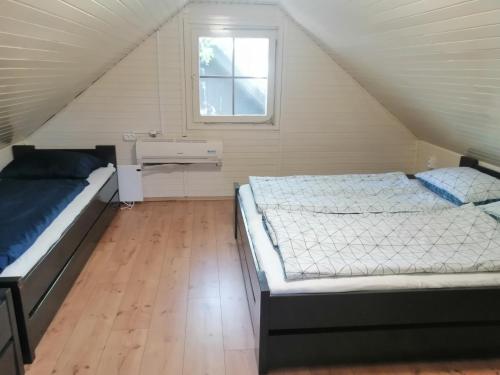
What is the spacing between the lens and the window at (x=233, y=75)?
12.8ft

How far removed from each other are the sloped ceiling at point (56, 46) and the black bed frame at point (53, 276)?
0.82m

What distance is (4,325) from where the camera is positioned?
1639 mm

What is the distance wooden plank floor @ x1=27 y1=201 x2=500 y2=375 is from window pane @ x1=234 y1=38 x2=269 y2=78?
1.65m

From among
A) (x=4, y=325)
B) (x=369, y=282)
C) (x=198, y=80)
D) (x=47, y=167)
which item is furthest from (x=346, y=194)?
(x=47, y=167)

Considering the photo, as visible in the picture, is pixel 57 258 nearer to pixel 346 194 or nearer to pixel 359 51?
pixel 346 194

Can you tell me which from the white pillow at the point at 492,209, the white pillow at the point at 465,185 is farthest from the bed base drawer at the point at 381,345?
the white pillow at the point at 465,185

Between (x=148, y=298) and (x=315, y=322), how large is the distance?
1148 millimetres

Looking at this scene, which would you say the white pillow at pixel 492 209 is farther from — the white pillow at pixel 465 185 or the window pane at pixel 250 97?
the window pane at pixel 250 97

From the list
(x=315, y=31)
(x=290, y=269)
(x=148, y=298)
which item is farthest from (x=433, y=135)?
(x=148, y=298)

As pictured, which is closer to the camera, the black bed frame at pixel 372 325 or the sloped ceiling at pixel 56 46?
the sloped ceiling at pixel 56 46

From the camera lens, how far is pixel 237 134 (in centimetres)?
414

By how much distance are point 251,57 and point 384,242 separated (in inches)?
99.4

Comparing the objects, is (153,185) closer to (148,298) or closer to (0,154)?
(0,154)

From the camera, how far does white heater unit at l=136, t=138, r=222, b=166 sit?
3.96m
